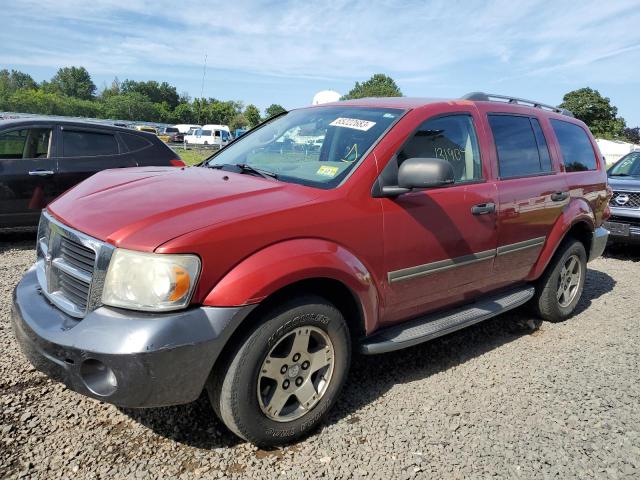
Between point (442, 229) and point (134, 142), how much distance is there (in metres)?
5.12

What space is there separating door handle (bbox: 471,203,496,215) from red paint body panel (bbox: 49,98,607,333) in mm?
36

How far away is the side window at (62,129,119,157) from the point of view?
6238mm

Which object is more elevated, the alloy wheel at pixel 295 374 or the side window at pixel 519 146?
the side window at pixel 519 146

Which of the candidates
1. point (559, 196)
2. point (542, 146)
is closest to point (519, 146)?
point (542, 146)

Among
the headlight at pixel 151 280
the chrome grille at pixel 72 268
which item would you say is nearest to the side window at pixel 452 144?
the headlight at pixel 151 280

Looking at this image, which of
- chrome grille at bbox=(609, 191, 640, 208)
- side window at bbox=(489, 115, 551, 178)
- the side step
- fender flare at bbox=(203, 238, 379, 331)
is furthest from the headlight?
chrome grille at bbox=(609, 191, 640, 208)

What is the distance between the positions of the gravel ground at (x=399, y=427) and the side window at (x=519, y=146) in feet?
4.90

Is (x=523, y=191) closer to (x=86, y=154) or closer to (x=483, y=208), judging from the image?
(x=483, y=208)

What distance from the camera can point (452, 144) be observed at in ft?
11.2

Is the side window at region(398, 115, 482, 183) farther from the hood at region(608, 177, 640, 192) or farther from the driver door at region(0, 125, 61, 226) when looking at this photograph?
the hood at region(608, 177, 640, 192)

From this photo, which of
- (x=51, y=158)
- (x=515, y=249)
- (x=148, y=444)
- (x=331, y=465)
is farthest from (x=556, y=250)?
(x=51, y=158)

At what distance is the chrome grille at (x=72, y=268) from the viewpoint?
2.18 metres

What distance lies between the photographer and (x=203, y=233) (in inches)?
84.8

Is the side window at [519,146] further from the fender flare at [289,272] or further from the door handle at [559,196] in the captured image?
the fender flare at [289,272]
